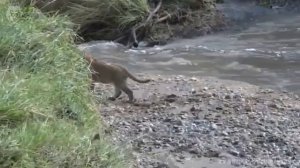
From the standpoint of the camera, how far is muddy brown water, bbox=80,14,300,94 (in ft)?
40.7

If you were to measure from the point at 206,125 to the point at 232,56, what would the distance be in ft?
18.7

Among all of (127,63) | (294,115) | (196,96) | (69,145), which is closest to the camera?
(69,145)

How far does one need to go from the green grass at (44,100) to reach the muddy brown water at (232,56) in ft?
14.6

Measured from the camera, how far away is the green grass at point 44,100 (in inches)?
211

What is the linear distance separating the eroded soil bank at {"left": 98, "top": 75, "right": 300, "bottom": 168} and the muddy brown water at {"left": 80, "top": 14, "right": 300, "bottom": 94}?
147 centimetres

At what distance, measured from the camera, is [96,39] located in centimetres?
1614

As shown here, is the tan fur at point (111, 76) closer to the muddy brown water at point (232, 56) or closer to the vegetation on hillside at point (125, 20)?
the muddy brown water at point (232, 56)

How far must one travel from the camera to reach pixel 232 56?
14.0 meters

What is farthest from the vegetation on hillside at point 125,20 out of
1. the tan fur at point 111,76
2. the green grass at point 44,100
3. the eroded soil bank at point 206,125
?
the green grass at point 44,100

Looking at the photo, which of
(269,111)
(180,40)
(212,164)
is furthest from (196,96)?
(180,40)

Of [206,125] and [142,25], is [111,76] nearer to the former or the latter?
[206,125]

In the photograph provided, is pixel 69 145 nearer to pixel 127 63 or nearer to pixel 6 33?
pixel 6 33

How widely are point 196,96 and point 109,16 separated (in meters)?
6.82

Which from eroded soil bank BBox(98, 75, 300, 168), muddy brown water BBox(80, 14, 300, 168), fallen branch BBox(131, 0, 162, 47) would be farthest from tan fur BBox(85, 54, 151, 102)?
fallen branch BBox(131, 0, 162, 47)
